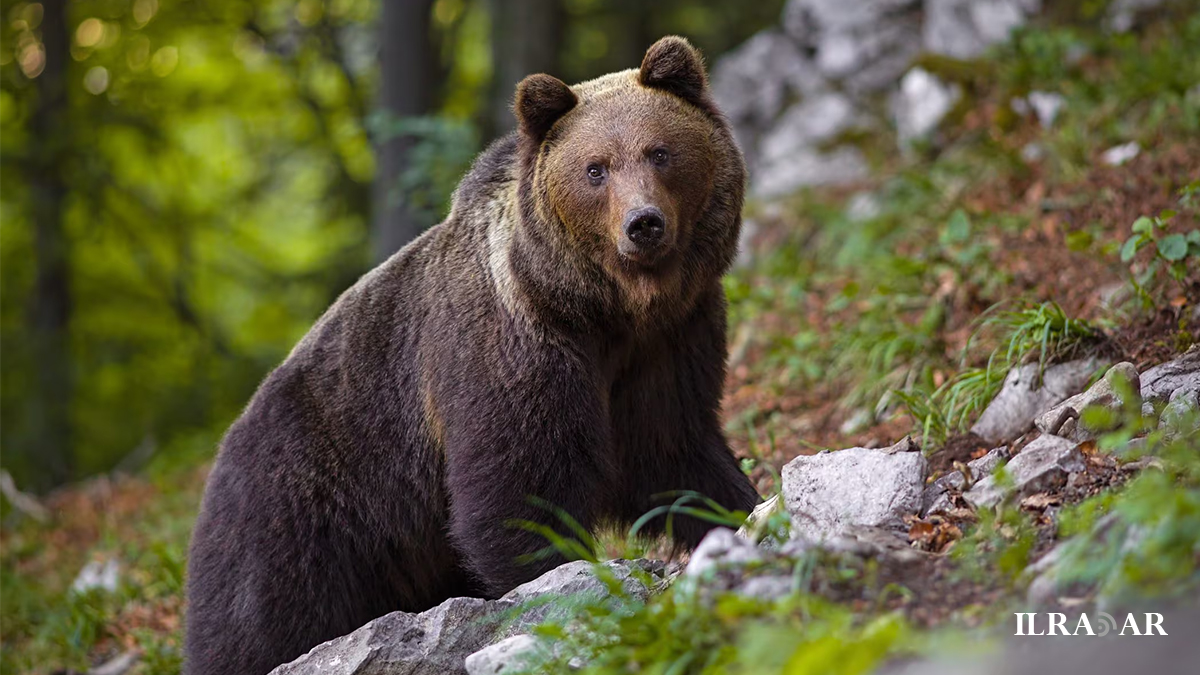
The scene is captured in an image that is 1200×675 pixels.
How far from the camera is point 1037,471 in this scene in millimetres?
4023

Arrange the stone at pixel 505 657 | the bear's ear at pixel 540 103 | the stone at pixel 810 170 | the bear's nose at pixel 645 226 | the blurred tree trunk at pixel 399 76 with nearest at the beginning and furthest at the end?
the stone at pixel 505 657
the bear's nose at pixel 645 226
the bear's ear at pixel 540 103
the stone at pixel 810 170
the blurred tree trunk at pixel 399 76

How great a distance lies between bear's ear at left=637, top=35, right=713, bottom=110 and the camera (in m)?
5.37

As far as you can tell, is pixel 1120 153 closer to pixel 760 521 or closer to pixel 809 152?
pixel 809 152

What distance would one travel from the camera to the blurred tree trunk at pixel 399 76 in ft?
39.2

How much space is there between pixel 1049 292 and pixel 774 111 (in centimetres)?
621

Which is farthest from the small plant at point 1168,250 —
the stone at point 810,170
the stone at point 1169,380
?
the stone at point 810,170

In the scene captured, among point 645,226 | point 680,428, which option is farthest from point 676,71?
point 680,428

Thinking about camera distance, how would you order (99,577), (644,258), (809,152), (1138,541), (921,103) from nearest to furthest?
(1138,541), (644,258), (99,577), (921,103), (809,152)

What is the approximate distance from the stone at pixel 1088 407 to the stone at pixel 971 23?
22.1 feet

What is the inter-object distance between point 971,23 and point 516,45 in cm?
495

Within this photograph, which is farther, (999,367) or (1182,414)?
(999,367)

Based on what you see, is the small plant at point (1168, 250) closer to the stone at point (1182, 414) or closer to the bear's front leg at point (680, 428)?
the stone at point (1182, 414)

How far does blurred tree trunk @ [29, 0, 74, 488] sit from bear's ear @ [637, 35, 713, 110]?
1111 cm

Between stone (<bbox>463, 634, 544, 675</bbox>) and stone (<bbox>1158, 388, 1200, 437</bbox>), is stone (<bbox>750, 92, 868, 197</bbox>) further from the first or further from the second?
stone (<bbox>463, 634, 544, 675</bbox>)
